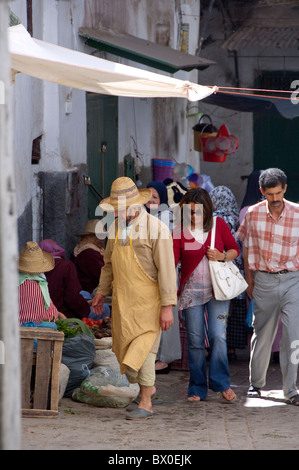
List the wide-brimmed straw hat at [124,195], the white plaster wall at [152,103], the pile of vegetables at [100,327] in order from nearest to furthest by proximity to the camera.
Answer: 1. the wide-brimmed straw hat at [124,195]
2. the pile of vegetables at [100,327]
3. the white plaster wall at [152,103]

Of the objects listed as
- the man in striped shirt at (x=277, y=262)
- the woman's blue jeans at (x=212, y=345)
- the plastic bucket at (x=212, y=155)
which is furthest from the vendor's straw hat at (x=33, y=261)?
the plastic bucket at (x=212, y=155)

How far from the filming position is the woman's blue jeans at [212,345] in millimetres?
5621

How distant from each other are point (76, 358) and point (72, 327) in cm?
23

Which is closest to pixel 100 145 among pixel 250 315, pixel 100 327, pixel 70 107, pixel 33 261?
pixel 70 107

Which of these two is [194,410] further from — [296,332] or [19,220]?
[19,220]

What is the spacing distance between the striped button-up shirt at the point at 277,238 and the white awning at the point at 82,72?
1.01m

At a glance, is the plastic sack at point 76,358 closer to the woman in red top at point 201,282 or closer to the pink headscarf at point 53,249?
the woman in red top at point 201,282

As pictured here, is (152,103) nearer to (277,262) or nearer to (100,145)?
(100,145)

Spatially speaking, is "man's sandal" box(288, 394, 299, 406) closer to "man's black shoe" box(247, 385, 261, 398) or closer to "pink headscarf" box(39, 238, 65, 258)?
"man's black shoe" box(247, 385, 261, 398)

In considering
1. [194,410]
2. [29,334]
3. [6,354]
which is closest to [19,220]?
[29,334]

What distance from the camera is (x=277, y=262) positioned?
5.66 m

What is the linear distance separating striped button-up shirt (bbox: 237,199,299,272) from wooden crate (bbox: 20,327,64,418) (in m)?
1.65

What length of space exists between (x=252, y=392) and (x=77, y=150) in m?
3.51

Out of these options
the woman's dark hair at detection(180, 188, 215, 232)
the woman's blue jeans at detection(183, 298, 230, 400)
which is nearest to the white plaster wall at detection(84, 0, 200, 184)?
the woman's dark hair at detection(180, 188, 215, 232)
